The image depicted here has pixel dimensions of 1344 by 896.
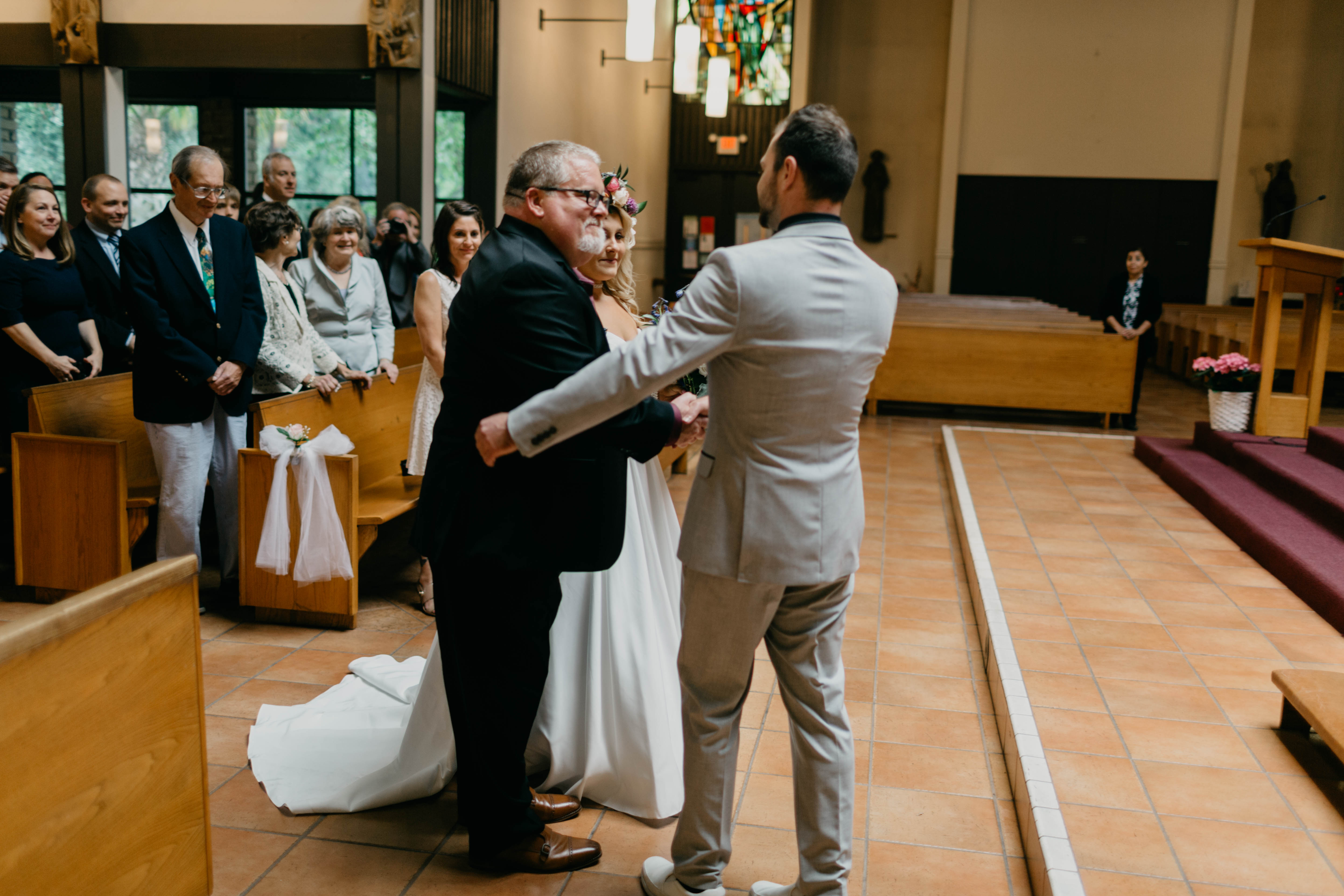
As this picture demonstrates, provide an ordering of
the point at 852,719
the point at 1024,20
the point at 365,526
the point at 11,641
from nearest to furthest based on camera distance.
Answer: the point at 11,641 → the point at 852,719 → the point at 365,526 → the point at 1024,20

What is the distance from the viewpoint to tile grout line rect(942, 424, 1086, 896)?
2.38 metres

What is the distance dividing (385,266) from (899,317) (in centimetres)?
545

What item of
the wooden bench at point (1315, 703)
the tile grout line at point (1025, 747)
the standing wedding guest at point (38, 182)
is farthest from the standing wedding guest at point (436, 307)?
the wooden bench at point (1315, 703)

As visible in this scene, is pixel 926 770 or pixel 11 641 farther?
pixel 926 770

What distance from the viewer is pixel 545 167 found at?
219cm

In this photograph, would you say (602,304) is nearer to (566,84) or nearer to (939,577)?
(939,577)

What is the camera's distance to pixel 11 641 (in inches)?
58.6

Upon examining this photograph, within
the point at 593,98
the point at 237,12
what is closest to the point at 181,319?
the point at 237,12

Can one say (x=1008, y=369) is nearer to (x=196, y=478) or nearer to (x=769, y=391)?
(x=196, y=478)

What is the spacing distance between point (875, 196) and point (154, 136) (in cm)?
1108

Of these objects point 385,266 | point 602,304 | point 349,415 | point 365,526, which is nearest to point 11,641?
point 602,304

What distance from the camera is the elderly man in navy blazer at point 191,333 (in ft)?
12.6

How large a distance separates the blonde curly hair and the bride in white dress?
0.55 m

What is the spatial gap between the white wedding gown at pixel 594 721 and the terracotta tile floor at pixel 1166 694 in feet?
3.39
